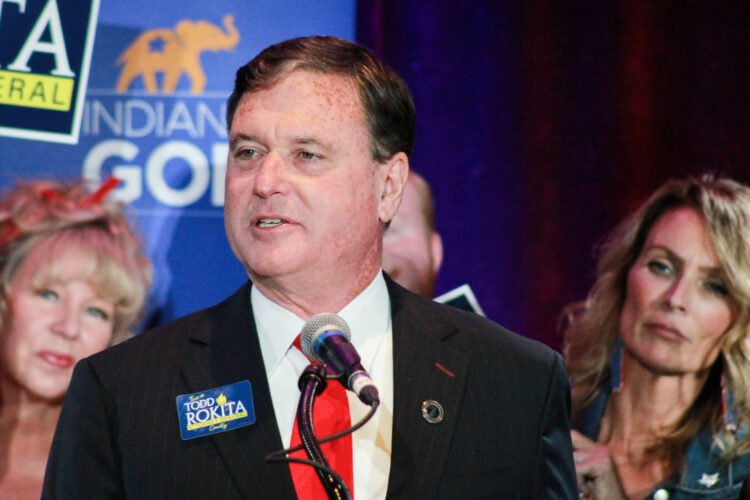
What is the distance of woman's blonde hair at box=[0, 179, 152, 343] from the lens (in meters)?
2.70

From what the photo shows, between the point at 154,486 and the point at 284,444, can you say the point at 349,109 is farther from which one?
the point at 154,486

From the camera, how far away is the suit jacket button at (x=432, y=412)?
6.32 ft

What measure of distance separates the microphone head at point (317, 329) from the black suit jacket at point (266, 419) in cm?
35

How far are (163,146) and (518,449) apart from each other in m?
1.49

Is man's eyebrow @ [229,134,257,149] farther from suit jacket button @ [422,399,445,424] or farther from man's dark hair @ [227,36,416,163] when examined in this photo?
suit jacket button @ [422,399,445,424]

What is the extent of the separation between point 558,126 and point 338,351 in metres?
1.99

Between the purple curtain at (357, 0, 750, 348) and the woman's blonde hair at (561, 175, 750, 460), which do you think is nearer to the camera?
the woman's blonde hair at (561, 175, 750, 460)

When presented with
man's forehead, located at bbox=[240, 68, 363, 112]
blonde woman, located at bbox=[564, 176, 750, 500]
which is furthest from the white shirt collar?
blonde woman, located at bbox=[564, 176, 750, 500]

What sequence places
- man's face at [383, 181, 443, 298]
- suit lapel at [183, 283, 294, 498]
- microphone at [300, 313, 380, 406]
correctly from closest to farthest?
microphone at [300, 313, 380, 406]
suit lapel at [183, 283, 294, 498]
man's face at [383, 181, 443, 298]

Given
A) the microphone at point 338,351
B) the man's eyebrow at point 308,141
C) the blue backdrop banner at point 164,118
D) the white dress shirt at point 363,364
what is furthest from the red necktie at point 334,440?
the blue backdrop banner at point 164,118

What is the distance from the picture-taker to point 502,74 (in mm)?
3244

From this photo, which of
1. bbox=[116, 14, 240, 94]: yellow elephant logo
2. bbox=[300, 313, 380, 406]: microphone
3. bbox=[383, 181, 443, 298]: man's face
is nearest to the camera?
bbox=[300, 313, 380, 406]: microphone

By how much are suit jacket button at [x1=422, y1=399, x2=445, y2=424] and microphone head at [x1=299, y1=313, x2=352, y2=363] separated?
44cm

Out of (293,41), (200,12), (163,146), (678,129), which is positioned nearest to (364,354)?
(293,41)
